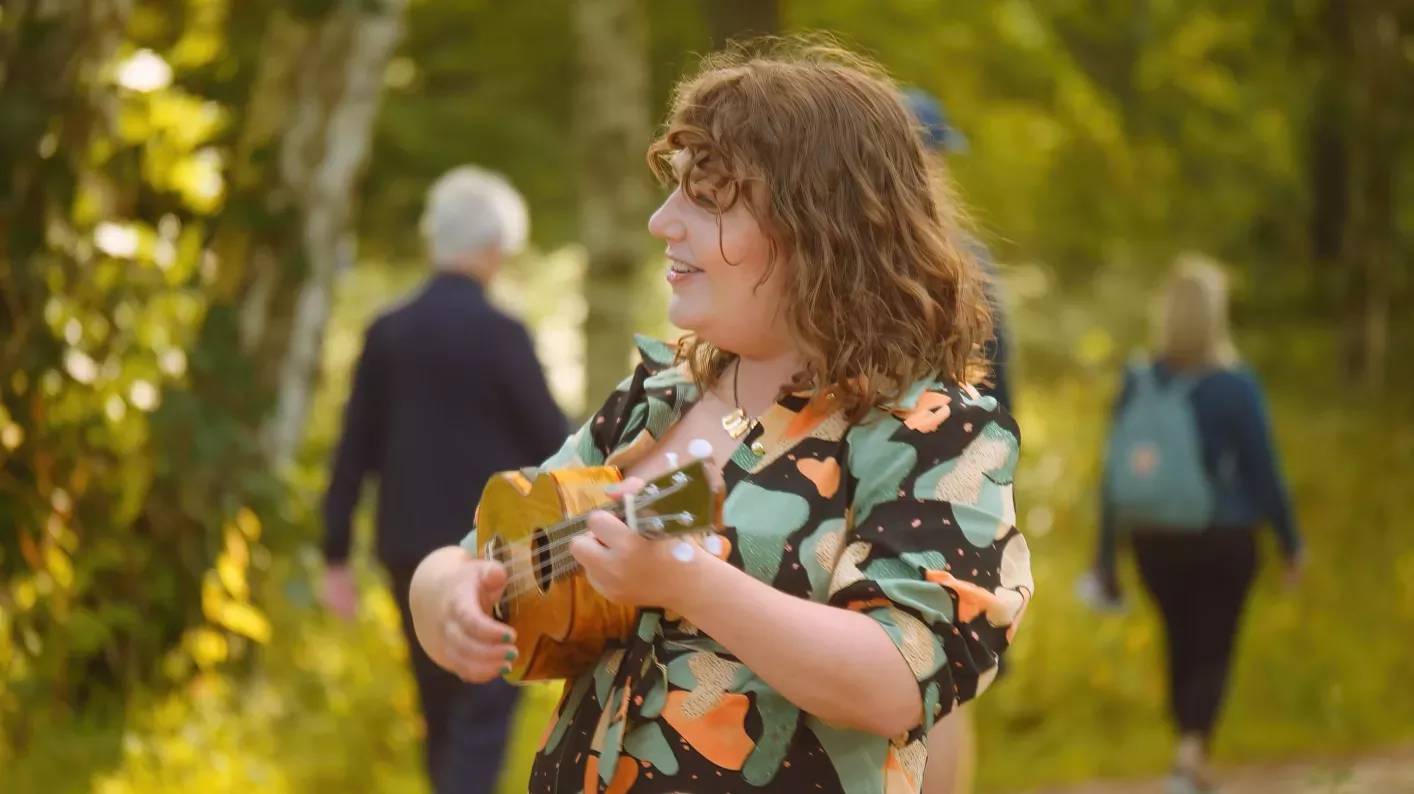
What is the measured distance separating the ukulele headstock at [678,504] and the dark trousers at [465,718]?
3.21m

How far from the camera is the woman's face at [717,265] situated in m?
2.13

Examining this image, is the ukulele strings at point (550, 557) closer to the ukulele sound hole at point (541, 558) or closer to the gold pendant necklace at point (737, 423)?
the ukulele sound hole at point (541, 558)

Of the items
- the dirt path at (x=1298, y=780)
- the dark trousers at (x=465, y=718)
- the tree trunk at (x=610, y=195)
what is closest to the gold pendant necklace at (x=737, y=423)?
the dark trousers at (x=465, y=718)

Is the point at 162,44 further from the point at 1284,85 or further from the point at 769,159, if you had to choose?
the point at 1284,85

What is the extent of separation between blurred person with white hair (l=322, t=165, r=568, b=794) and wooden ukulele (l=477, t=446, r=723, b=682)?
2.64m

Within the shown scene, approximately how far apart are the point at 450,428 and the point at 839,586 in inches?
125

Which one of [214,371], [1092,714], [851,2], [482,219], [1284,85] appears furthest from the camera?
[1284,85]

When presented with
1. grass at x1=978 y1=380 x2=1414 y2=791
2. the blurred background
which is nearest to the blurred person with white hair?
the blurred background

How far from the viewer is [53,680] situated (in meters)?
5.52

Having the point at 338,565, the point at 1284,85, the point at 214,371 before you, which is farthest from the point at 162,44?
the point at 1284,85

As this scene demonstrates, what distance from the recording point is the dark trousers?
16.4 feet

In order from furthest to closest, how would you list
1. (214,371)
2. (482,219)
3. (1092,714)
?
(1092,714) < (214,371) < (482,219)

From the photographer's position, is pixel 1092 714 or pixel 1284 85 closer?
pixel 1092 714

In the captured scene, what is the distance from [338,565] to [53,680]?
1.06 metres
